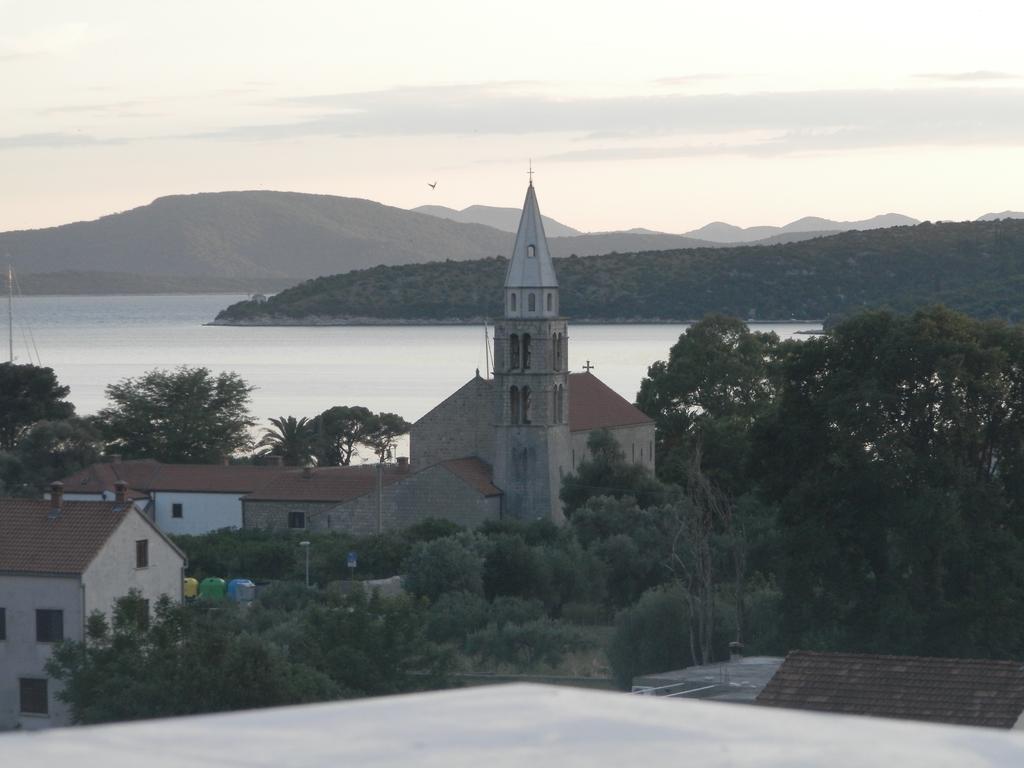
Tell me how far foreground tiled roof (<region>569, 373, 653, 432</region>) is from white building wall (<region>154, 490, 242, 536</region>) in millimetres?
11666

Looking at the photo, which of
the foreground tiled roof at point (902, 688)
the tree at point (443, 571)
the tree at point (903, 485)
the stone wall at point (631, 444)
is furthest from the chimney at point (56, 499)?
the stone wall at point (631, 444)

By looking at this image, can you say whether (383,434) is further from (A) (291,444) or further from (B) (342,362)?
(B) (342,362)

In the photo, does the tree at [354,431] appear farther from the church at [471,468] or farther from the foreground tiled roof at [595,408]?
the church at [471,468]

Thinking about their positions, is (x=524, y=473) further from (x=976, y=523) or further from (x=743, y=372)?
(x=976, y=523)

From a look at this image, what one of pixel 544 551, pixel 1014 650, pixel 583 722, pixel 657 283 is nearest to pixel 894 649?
pixel 1014 650

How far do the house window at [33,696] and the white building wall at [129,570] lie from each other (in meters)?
1.39

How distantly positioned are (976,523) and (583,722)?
84.8 ft

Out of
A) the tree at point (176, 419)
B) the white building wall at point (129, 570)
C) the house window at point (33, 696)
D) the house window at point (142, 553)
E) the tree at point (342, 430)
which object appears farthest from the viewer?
the tree at point (342, 430)

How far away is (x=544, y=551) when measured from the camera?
40625 mm

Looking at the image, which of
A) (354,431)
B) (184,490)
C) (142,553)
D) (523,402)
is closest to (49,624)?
(142,553)

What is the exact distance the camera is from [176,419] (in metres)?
63.4

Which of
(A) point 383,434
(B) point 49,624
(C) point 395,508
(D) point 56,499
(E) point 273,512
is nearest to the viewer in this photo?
(B) point 49,624

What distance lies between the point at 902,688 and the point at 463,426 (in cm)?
4069

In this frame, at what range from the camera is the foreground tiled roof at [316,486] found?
159 ft
